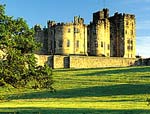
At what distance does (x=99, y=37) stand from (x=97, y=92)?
58.1m

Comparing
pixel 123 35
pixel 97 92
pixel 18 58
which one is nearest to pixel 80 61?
pixel 123 35

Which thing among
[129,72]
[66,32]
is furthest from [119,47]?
[129,72]

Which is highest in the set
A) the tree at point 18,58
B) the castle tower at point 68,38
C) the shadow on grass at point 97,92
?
the castle tower at point 68,38

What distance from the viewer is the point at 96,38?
118 meters

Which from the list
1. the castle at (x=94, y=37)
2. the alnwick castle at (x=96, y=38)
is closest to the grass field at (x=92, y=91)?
the alnwick castle at (x=96, y=38)

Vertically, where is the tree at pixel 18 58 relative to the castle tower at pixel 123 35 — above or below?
below

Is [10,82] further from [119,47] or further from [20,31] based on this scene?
[119,47]

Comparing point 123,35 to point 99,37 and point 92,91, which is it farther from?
point 92,91

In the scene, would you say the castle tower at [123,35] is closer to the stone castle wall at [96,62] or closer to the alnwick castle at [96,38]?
the alnwick castle at [96,38]

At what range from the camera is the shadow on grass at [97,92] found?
5772 centimetres

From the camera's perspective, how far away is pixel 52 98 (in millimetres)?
54219

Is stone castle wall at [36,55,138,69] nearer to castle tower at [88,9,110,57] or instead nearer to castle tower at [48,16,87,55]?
castle tower at [88,9,110,57]

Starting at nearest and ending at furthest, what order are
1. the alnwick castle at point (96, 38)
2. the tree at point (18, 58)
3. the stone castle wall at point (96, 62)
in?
the tree at point (18, 58), the stone castle wall at point (96, 62), the alnwick castle at point (96, 38)

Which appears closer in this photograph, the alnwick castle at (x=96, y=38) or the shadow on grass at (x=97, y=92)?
the shadow on grass at (x=97, y=92)
